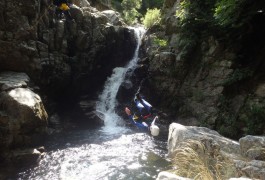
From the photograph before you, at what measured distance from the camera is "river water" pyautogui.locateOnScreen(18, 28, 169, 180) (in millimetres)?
9414

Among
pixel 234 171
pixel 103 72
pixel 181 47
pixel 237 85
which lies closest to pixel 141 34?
pixel 103 72

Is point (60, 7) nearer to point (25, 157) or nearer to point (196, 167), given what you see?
point (25, 157)

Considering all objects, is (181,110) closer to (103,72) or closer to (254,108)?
(254,108)

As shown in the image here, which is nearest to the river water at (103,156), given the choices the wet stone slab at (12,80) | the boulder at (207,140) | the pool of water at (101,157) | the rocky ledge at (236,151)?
the pool of water at (101,157)

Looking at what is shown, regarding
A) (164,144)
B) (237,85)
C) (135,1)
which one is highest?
(135,1)

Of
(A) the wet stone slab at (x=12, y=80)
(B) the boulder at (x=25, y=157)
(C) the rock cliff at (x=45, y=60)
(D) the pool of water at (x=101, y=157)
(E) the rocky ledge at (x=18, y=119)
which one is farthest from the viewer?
(A) the wet stone slab at (x=12, y=80)

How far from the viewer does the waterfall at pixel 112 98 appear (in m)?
15.6

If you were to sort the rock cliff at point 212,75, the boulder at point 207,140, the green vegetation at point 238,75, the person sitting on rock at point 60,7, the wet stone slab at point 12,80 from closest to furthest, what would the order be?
the boulder at point 207,140 < the wet stone slab at point 12,80 < the rock cliff at point 212,75 < the green vegetation at point 238,75 < the person sitting on rock at point 60,7

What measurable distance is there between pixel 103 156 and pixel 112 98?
7.48m

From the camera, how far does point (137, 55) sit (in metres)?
21.1

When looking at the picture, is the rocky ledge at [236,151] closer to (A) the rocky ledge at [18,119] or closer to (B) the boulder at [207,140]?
(B) the boulder at [207,140]

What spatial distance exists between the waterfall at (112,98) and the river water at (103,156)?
2.5 inches

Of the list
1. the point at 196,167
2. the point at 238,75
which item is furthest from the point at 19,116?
the point at 238,75

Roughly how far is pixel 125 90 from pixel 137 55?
163 inches
